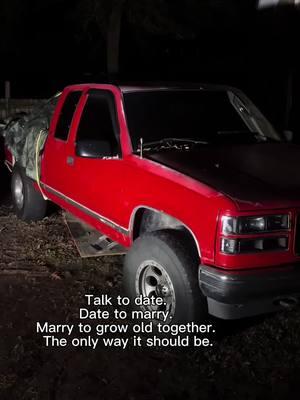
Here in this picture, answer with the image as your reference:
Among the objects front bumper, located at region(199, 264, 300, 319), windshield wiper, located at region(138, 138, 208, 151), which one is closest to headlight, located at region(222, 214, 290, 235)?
front bumper, located at region(199, 264, 300, 319)

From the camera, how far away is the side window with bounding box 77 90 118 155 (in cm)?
497

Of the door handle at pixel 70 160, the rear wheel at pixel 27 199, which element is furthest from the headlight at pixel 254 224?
the rear wheel at pixel 27 199

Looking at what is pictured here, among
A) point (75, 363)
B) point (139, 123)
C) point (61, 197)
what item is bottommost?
point (75, 363)

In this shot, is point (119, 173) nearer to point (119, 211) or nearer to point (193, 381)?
point (119, 211)

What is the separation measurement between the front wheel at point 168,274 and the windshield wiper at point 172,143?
2.58 feet

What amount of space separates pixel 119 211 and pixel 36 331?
112 cm

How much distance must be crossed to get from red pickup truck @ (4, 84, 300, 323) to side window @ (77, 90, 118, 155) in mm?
11

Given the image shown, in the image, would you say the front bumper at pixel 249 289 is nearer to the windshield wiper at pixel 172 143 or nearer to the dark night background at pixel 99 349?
the dark night background at pixel 99 349

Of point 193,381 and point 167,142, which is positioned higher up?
point 167,142

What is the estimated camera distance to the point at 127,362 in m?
3.71

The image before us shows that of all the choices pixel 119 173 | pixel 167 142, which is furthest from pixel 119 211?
pixel 167 142

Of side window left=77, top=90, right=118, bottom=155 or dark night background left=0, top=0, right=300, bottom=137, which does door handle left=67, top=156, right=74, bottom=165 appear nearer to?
side window left=77, top=90, right=118, bottom=155

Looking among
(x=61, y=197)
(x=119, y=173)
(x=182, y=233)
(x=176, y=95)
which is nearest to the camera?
(x=182, y=233)

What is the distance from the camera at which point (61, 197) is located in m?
5.51
